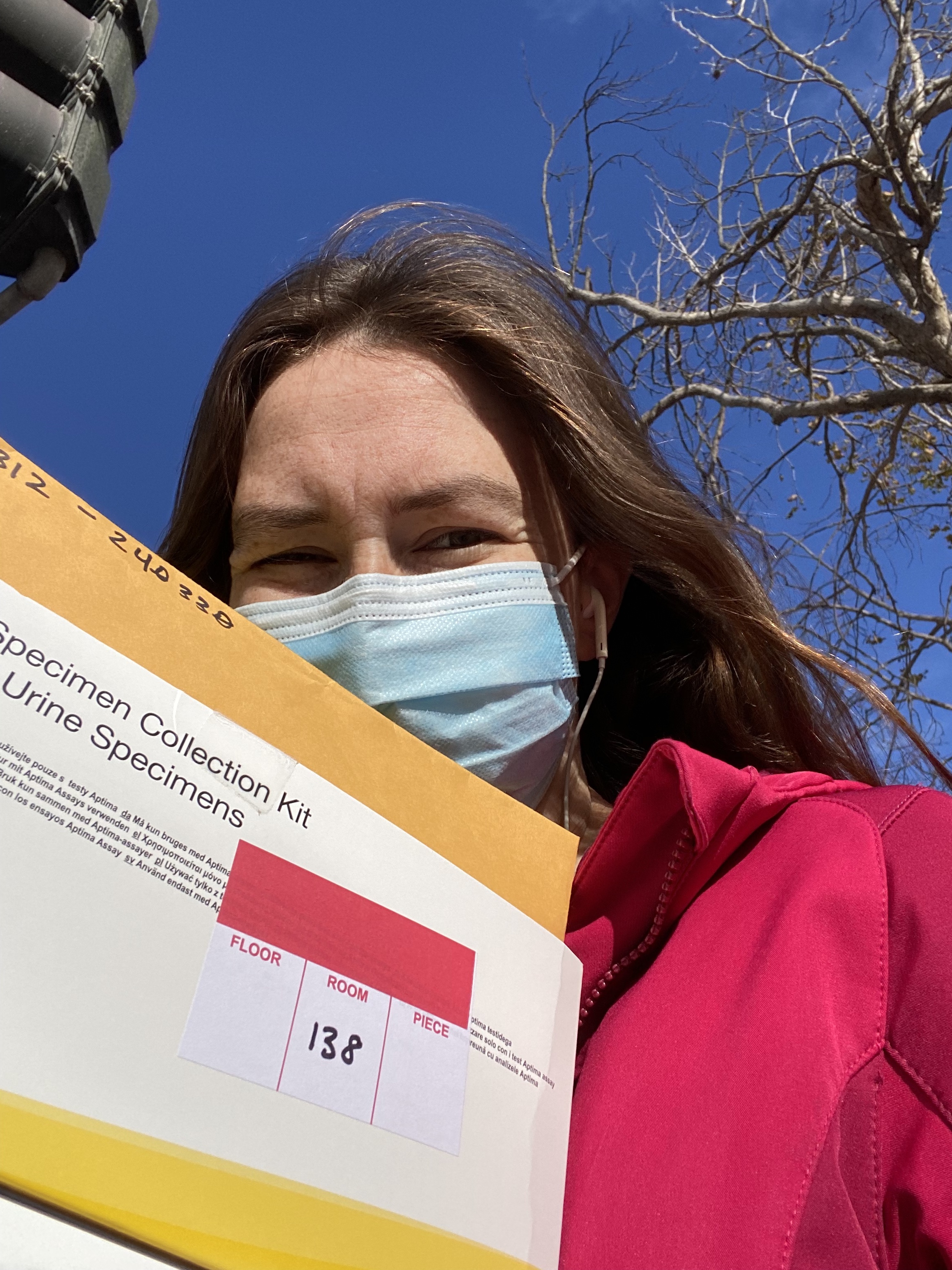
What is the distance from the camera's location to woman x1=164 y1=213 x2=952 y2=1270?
0.73 metres

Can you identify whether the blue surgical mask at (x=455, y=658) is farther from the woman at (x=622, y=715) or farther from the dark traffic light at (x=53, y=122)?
the dark traffic light at (x=53, y=122)

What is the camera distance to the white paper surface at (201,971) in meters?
0.52

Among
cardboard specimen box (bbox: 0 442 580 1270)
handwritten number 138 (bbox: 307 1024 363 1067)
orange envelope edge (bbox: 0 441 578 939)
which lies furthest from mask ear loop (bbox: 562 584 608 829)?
handwritten number 138 (bbox: 307 1024 363 1067)

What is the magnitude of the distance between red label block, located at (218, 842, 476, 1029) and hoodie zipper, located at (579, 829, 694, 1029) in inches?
12.2

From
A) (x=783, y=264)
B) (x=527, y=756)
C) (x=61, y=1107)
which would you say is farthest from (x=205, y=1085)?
(x=783, y=264)

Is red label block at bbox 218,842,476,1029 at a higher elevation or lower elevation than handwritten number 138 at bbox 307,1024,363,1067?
higher

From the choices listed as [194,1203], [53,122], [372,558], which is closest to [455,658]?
[372,558]

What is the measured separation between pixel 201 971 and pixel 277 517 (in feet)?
3.22

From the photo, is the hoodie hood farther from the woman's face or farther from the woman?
the woman's face

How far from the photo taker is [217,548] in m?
1.91

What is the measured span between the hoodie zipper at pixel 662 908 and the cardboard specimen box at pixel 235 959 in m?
0.18

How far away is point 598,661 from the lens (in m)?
1.71

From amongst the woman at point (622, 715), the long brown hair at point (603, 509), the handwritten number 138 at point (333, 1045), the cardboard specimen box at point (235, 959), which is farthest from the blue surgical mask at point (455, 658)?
the handwritten number 138 at point (333, 1045)

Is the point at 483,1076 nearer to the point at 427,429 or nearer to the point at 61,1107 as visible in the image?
the point at 61,1107
